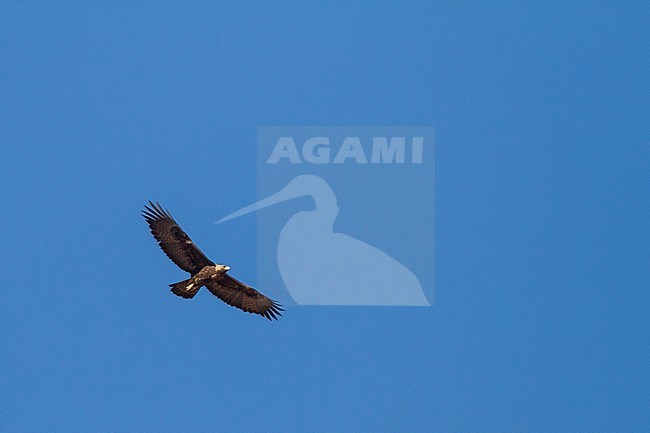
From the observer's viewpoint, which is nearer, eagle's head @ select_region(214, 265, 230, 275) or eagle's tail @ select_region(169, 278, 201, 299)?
eagle's tail @ select_region(169, 278, 201, 299)

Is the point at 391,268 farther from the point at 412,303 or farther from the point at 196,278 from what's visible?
the point at 196,278

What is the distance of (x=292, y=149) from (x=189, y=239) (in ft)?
13.6

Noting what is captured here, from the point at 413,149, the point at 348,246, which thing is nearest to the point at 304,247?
the point at 348,246

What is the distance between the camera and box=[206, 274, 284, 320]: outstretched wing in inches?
885

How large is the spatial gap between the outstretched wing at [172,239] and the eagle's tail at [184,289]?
0.35 meters

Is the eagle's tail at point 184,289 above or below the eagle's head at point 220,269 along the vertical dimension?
below

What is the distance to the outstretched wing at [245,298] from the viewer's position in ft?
73.7

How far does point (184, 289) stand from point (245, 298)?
132 cm

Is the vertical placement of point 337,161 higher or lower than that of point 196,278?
higher

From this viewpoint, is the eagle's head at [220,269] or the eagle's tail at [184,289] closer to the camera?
the eagle's tail at [184,289]

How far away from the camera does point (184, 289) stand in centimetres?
2167

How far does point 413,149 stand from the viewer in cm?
2573

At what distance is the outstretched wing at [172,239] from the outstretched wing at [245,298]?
69cm

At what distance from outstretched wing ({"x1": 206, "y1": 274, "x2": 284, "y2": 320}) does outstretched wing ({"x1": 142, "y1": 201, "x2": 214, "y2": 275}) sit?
69cm
